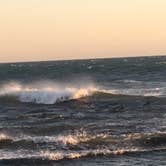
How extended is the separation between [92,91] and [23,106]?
872cm

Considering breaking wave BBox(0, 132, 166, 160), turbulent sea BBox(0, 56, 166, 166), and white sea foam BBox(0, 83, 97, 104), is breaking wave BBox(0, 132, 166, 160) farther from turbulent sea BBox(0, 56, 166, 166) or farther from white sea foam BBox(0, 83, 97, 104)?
white sea foam BBox(0, 83, 97, 104)

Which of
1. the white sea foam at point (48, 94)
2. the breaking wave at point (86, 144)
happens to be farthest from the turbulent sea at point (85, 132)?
the white sea foam at point (48, 94)

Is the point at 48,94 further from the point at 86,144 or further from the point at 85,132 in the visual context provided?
the point at 86,144

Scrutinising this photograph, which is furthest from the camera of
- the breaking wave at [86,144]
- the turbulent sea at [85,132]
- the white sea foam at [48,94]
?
the white sea foam at [48,94]

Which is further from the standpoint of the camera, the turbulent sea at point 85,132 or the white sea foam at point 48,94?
the white sea foam at point 48,94

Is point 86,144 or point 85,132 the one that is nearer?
point 86,144

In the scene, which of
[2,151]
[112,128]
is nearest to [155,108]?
[112,128]

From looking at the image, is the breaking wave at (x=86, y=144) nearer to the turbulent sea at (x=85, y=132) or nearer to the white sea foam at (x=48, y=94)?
the turbulent sea at (x=85, y=132)

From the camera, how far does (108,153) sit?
21.4 metres

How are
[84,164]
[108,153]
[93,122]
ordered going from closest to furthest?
[84,164], [108,153], [93,122]

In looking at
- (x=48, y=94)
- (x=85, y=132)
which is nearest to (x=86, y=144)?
(x=85, y=132)

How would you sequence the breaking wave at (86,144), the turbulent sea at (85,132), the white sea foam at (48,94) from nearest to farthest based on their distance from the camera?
the turbulent sea at (85,132) → the breaking wave at (86,144) → the white sea foam at (48,94)

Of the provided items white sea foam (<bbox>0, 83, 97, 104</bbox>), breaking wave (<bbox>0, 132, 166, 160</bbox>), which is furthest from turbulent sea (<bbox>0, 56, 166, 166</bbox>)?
white sea foam (<bbox>0, 83, 97, 104</bbox>)

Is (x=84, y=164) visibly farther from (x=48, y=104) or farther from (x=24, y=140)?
(x=48, y=104)
